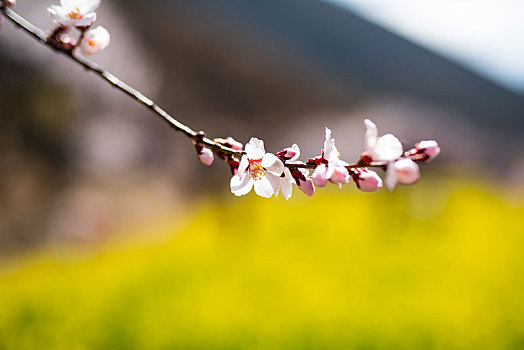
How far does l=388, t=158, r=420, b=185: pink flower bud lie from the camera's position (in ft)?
1.12

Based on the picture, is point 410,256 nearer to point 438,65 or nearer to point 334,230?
point 334,230

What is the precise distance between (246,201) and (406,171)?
4.70 feet

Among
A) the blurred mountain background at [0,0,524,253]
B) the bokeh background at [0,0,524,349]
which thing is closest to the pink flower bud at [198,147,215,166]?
the bokeh background at [0,0,524,349]

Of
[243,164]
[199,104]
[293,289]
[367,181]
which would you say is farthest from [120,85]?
[199,104]

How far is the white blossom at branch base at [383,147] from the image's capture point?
36cm

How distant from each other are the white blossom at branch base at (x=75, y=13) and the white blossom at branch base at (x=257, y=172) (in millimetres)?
192

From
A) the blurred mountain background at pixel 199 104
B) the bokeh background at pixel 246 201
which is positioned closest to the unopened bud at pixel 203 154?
the bokeh background at pixel 246 201

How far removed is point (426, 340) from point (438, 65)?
4041 mm

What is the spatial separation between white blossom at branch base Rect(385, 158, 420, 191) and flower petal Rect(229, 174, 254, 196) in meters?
0.14

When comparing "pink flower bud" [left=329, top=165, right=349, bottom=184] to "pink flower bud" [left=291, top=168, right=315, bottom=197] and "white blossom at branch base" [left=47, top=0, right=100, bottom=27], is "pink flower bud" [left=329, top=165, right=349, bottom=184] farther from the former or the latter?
"white blossom at branch base" [left=47, top=0, right=100, bottom=27]

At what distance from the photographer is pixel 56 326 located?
3.21 feet

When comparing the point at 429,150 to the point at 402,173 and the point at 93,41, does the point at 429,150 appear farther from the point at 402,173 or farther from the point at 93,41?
the point at 93,41

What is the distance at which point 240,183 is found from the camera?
0.41m

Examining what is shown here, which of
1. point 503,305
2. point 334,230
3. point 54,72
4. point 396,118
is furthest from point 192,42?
point 503,305
